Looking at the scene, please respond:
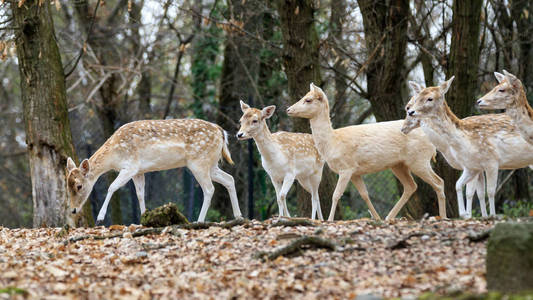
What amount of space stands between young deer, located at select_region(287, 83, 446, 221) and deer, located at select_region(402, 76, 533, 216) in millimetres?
343

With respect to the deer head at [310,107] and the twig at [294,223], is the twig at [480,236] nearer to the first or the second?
the twig at [294,223]

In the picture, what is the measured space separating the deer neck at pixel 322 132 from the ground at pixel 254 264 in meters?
1.93

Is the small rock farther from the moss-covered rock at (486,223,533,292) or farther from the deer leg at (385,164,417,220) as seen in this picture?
the deer leg at (385,164,417,220)

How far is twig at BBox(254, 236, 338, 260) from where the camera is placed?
5168 mm

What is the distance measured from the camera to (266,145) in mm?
8875

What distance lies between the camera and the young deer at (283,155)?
28.6ft

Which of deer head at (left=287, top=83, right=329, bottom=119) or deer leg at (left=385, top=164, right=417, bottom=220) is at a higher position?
deer head at (left=287, top=83, right=329, bottom=119)

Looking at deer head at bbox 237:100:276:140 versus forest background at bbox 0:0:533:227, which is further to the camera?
→ forest background at bbox 0:0:533:227

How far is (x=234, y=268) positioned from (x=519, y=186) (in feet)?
33.8

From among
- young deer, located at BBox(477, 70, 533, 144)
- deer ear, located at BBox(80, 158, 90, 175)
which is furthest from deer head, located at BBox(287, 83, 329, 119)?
deer ear, located at BBox(80, 158, 90, 175)

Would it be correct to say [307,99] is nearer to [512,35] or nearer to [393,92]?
[393,92]

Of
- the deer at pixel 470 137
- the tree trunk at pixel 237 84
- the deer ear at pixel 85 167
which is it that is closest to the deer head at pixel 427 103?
the deer at pixel 470 137

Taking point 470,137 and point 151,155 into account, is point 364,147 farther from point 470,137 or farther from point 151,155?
point 151,155

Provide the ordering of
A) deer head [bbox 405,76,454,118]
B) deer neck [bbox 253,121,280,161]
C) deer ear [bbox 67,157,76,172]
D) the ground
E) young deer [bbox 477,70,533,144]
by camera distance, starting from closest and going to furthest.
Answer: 1. the ground
2. young deer [bbox 477,70,533,144]
3. deer head [bbox 405,76,454,118]
4. deer ear [bbox 67,157,76,172]
5. deer neck [bbox 253,121,280,161]
